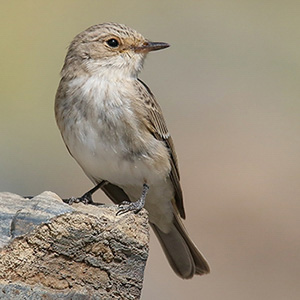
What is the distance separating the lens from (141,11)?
15031 millimetres

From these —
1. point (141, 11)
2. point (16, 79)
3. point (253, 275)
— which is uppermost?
point (141, 11)

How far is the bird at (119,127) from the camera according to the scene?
6.66 meters

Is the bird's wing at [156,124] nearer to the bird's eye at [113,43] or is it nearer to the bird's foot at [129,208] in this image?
the bird's eye at [113,43]

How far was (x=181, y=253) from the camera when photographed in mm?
7434

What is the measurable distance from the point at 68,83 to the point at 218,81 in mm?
6937

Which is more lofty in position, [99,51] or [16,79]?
[99,51]

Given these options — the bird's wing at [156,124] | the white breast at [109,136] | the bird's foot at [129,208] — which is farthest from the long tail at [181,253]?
the bird's foot at [129,208]

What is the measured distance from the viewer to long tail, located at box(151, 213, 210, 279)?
7.38 metres

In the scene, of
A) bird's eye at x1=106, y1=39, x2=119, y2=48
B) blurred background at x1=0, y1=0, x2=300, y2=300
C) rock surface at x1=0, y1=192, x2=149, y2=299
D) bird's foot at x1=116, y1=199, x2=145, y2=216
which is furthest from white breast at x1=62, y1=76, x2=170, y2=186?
blurred background at x1=0, y1=0, x2=300, y2=300

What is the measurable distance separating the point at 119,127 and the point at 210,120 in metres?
5.91

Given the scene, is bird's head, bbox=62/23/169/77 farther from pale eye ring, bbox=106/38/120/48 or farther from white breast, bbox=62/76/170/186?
white breast, bbox=62/76/170/186

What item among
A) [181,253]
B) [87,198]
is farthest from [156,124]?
[181,253]

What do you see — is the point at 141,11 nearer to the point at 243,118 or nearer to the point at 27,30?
the point at 27,30

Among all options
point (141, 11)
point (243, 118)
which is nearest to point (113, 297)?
point (243, 118)
